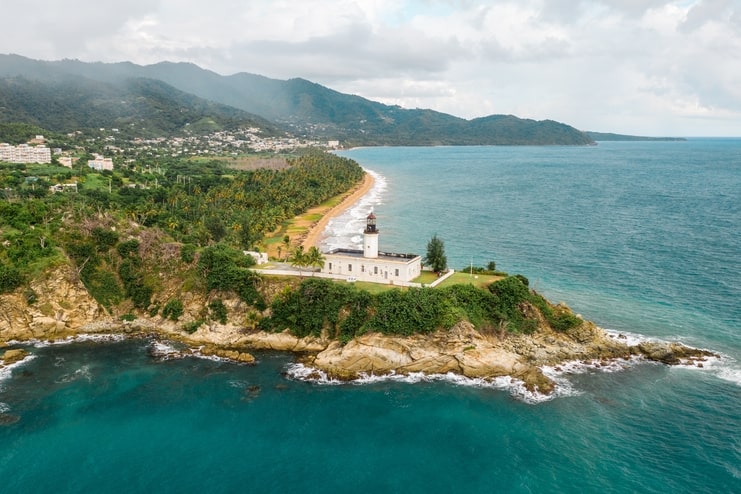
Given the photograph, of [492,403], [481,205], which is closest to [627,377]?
[492,403]

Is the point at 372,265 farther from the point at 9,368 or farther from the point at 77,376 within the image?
the point at 9,368

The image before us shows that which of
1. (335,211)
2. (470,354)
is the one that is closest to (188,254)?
(470,354)

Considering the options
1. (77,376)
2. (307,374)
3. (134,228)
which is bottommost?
(77,376)

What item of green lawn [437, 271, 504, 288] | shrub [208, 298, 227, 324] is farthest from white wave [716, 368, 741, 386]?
shrub [208, 298, 227, 324]

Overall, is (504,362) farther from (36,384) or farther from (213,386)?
(36,384)

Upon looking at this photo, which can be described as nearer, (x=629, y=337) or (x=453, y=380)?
(x=453, y=380)

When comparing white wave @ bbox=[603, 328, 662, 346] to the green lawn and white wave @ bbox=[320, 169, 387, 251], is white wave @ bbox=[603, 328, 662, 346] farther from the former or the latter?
white wave @ bbox=[320, 169, 387, 251]

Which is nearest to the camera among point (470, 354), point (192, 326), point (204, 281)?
point (470, 354)
